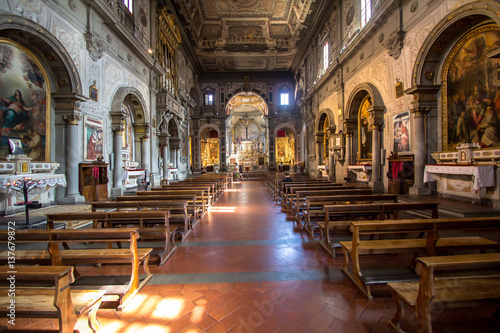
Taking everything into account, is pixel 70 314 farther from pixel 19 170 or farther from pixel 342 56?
pixel 342 56

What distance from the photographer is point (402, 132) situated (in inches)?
328

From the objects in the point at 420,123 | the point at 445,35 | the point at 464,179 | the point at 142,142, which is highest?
the point at 445,35

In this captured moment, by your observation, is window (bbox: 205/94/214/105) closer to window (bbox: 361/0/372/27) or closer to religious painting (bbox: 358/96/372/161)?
religious painting (bbox: 358/96/372/161)

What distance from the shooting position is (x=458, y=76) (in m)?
6.76

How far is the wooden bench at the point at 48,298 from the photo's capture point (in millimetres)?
1590

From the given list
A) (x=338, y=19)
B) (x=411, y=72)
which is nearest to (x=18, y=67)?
(x=411, y=72)

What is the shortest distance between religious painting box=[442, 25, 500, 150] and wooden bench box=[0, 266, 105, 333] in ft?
26.7

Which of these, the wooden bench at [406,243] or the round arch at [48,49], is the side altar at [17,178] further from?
the wooden bench at [406,243]

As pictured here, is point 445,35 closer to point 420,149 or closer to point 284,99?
point 420,149

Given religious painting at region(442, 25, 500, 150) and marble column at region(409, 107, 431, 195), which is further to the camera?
marble column at region(409, 107, 431, 195)

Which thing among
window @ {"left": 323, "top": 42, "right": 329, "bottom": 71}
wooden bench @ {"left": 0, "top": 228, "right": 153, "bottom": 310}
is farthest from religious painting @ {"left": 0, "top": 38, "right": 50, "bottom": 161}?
window @ {"left": 323, "top": 42, "right": 329, "bottom": 71}

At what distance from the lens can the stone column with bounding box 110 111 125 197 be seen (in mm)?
9534

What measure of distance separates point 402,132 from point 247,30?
16.3 metres

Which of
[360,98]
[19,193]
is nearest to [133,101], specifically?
[19,193]
